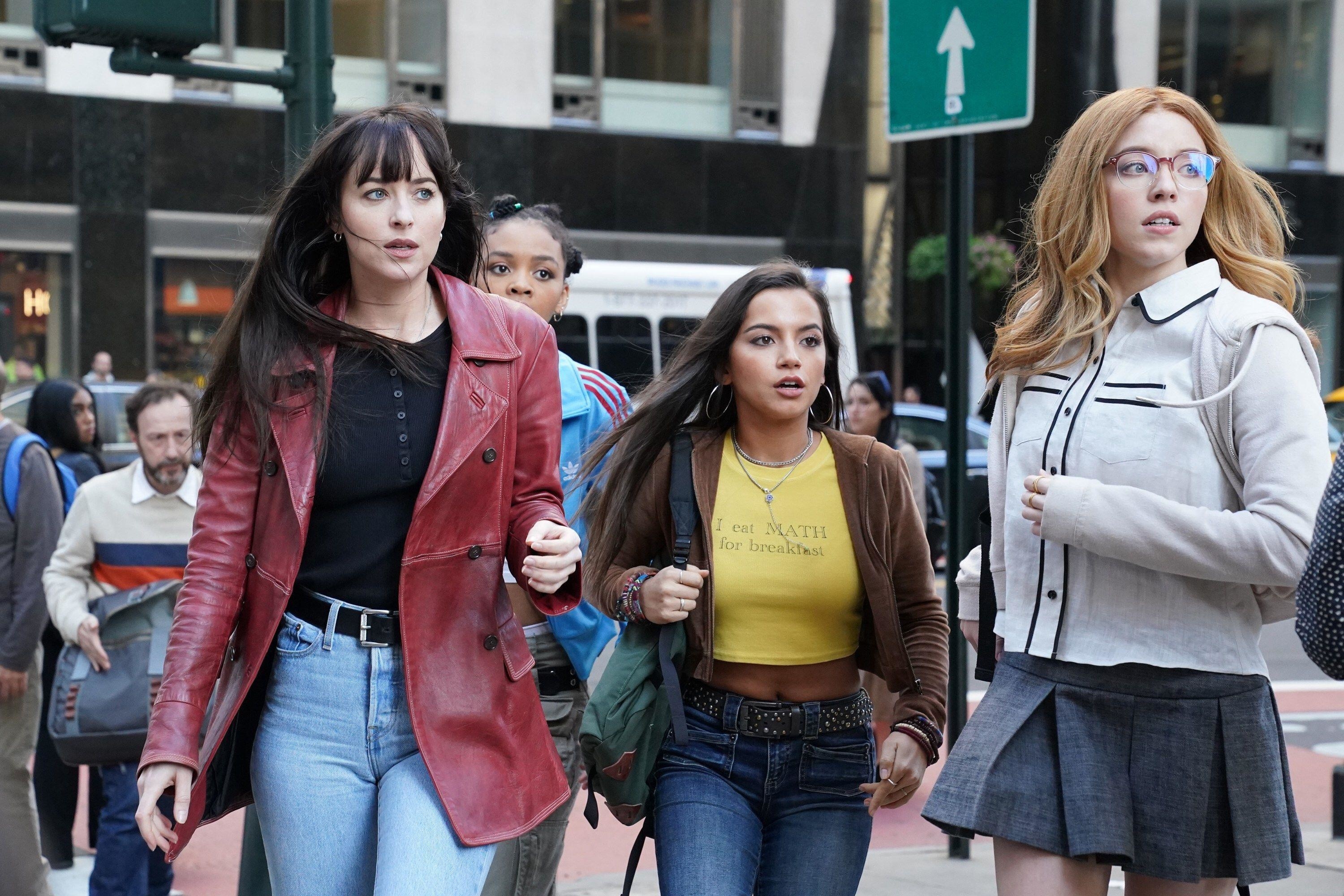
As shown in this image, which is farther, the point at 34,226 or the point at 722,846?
the point at 34,226

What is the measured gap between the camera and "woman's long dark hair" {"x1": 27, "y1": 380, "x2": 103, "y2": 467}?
6.90 metres

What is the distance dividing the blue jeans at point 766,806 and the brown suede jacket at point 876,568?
16cm

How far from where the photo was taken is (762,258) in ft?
81.7

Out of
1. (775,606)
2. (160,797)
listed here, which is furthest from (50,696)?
(775,606)

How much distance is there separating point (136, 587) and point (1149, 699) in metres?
3.61

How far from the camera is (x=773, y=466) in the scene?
3.50m

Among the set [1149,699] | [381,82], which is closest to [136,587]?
[1149,699]

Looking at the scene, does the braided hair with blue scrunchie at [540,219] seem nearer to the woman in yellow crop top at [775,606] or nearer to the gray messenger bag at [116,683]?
the woman in yellow crop top at [775,606]

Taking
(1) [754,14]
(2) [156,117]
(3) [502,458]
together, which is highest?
(1) [754,14]

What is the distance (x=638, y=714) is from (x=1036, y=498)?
3.12 feet

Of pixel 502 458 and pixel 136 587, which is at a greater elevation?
pixel 502 458

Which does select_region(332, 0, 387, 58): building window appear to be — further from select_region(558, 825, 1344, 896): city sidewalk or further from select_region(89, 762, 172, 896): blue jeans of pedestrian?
select_region(89, 762, 172, 896): blue jeans of pedestrian

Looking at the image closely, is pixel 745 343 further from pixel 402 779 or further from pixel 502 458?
pixel 402 779

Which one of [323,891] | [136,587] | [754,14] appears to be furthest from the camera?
[754,14]
